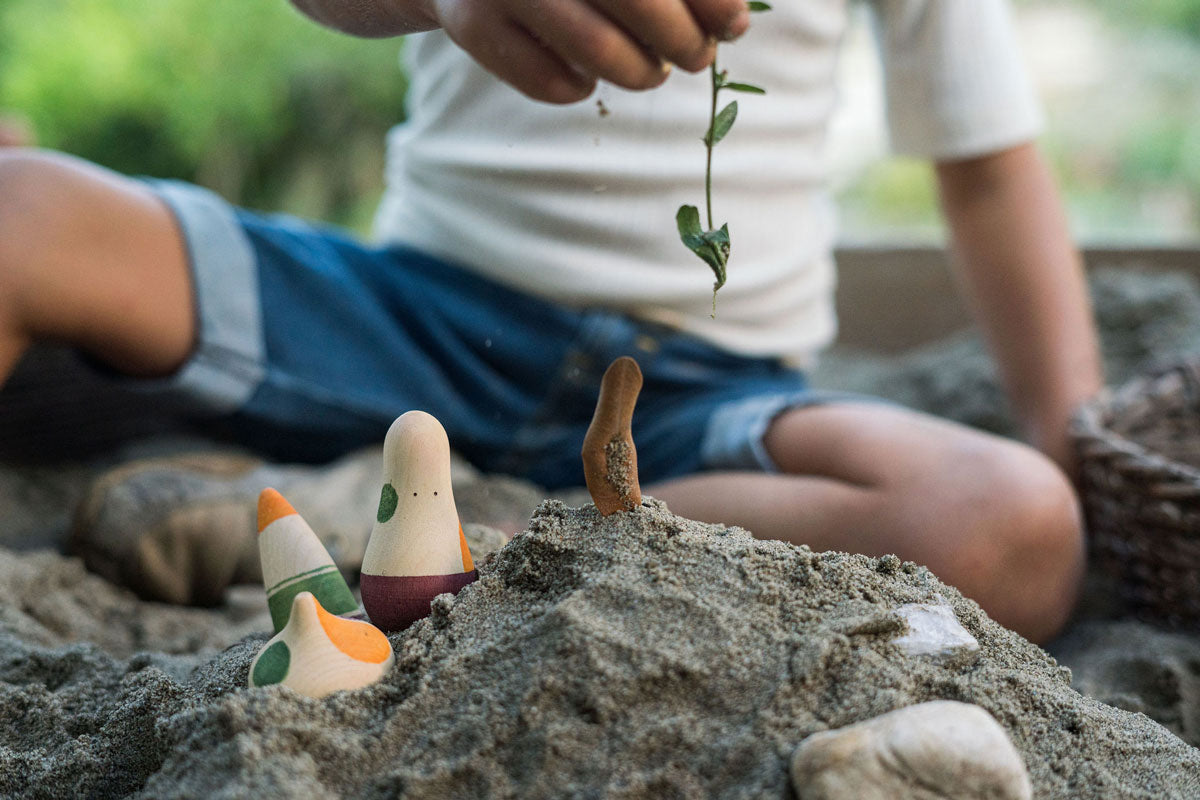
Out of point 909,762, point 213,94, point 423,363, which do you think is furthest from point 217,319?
point 213,94

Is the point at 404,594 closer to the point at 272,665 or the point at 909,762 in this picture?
the point at 272,665

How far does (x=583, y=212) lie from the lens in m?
1.00

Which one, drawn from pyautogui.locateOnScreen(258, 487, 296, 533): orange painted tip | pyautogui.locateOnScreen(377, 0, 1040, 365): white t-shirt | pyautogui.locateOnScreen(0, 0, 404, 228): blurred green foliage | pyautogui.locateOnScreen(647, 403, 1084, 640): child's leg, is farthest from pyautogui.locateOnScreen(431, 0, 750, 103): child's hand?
pyautogui.locateOnScreen(0, 0, 404, 228): blurred green foliage

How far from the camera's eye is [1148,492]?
0.97 metres

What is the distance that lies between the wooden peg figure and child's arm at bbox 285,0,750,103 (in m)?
0.17

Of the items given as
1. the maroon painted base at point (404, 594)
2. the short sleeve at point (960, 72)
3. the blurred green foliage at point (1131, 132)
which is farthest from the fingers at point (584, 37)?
the blurred green foliage at point (1131, 132)

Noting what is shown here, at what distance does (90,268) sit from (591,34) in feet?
2.33

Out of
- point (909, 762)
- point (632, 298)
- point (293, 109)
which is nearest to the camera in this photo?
point (909, 762)

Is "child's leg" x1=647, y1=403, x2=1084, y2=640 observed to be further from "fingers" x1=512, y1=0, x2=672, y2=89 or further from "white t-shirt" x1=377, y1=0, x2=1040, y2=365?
"fingers" x1=512, y1=0, x2=672, y2=89

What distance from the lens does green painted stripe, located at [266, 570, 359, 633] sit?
1.85ft

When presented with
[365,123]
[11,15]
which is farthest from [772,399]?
[11,15]

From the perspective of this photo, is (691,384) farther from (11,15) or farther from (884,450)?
(11,15)

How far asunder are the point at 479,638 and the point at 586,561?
0.07 meters

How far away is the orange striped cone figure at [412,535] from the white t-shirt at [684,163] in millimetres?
311
